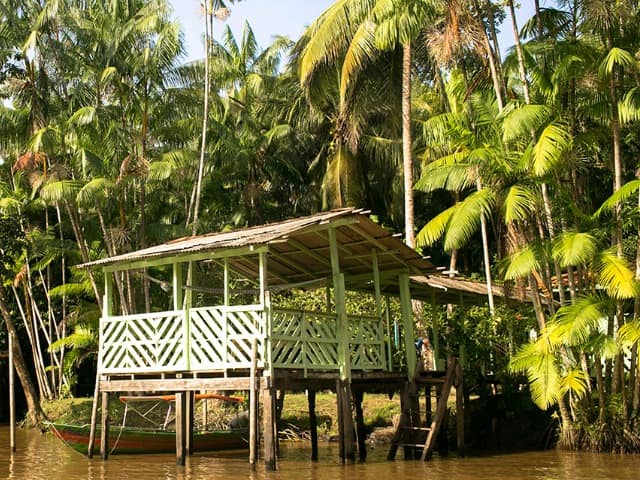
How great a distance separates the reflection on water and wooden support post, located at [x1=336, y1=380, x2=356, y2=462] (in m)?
0.25

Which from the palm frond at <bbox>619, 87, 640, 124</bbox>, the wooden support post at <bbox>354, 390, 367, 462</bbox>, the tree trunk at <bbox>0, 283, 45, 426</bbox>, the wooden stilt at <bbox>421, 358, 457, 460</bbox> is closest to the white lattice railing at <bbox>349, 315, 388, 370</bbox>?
the wooden support post at <bbox>354, 390, 367, 462</bbox>

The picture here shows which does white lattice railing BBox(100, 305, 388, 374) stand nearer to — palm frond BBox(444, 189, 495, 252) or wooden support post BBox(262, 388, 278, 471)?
wooden support post BBox(262, 388, 278, 471)

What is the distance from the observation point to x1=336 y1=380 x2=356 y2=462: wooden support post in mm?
13219

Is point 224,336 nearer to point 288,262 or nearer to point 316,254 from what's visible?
point 316,254

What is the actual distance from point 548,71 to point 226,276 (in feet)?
21.6

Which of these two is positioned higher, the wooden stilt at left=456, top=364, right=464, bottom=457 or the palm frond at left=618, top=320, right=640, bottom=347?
the palm frond at left=618, top=320, right=640, bottom=347

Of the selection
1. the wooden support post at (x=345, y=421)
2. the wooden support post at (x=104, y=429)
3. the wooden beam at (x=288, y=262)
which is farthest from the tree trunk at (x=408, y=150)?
the wooden support post at (x=104, y=429)

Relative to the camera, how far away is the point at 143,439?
52.1 ft

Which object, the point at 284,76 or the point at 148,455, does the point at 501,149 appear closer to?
the point at 148,455

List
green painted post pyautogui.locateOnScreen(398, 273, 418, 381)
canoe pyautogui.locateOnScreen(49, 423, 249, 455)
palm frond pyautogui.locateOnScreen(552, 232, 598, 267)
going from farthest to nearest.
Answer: canoe pyautogui.locateOnScreen(49, 423, 249, 455) → green painted post pyautogui.locateOnScreen(398, 273, 418, 381) → palm frond pyautogui.locateOnScreen(552, 232, 598, 267)

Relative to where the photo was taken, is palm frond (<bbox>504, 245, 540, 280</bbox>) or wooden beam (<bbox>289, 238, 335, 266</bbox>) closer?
palm frond (<bbox>504, 245, 540, 280</bbox>)

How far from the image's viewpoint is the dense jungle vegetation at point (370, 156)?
1403 cm

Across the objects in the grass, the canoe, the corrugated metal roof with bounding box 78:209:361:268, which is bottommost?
the canoe

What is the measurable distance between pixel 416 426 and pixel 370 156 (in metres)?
13.9
